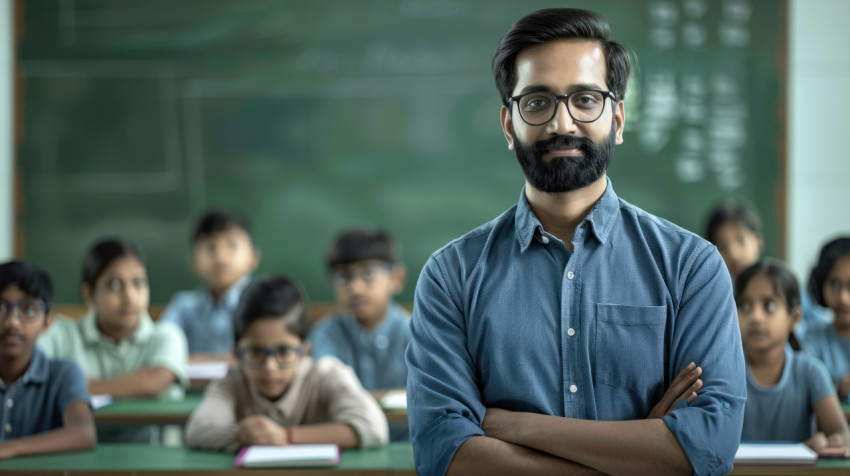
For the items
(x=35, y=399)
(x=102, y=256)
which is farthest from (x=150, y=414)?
(x=102, y=256)

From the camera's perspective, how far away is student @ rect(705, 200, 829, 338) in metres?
3.89

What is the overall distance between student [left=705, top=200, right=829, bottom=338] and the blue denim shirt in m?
2.57

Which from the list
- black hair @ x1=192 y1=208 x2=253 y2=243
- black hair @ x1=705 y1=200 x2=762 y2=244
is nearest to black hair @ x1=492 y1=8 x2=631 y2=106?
black hair @ x1=705 y1=200 x2=762 y2=244

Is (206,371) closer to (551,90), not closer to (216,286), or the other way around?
(216,286)

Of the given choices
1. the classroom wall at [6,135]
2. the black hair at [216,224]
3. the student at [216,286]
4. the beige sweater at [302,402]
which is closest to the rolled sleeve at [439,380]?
→ the beige sweater at [302,402]

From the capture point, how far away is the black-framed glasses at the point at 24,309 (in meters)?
→ 2.39

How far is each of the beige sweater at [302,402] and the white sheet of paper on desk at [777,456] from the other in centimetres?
96

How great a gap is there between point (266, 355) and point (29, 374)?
684 millimetres

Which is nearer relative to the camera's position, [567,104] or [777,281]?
[567,104]

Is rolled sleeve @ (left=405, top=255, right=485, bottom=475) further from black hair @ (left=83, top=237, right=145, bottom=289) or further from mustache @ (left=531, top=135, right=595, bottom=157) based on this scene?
black hair @ (left=83, top=237, right=145, bottom=289)

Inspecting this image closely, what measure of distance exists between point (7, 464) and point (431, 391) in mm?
1332

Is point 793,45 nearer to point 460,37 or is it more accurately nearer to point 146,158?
point 460,37

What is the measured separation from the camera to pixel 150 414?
281 cm

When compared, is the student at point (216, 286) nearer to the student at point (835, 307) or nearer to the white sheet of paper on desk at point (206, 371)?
the white sheet of paper on desk at point (206, 371)
